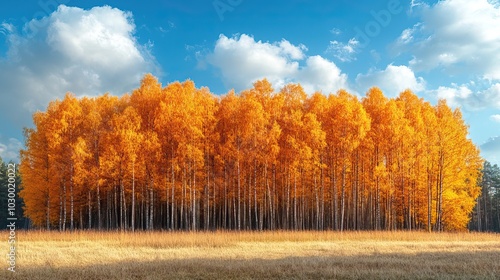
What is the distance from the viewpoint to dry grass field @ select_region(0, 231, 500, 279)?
13.4 metres

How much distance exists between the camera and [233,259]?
16891 mm

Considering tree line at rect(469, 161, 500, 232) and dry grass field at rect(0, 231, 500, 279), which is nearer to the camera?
dry grass field at rect(0, 231, 500, 279)

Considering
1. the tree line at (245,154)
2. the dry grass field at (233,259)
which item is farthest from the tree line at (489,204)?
the dry grass field at (233,259)

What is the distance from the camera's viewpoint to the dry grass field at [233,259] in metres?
13.4

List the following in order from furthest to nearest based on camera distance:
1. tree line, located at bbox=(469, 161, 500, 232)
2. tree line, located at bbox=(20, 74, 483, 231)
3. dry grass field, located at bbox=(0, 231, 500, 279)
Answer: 1. tree line, located at bbox=(469, 161, 500, 232)
2. tree line, located at bbox=(20, 74, 483, 231)
3. dry grass field, located at bbox=(0, 231, 500, 279)

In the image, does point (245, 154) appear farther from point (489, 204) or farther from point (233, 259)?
point (489, 204)

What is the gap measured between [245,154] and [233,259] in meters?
17.1

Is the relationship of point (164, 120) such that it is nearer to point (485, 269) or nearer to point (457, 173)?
point (485, 269)

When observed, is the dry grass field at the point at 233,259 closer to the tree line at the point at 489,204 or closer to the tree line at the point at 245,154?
the tree line at the point at 245,154

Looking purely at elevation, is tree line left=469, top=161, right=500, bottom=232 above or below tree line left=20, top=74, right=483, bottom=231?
below

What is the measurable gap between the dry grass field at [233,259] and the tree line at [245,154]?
23.4ft

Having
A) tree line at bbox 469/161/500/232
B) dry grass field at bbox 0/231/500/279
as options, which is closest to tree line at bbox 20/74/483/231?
dry grass field at bbox 0/231/500/279

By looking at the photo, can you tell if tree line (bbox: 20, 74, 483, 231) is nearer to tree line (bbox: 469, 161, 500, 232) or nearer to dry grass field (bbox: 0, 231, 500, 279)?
dry grass field (bbox: 0, 231, 500, 279)

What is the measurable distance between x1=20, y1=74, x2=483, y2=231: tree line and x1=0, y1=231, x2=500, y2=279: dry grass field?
23.4ft
